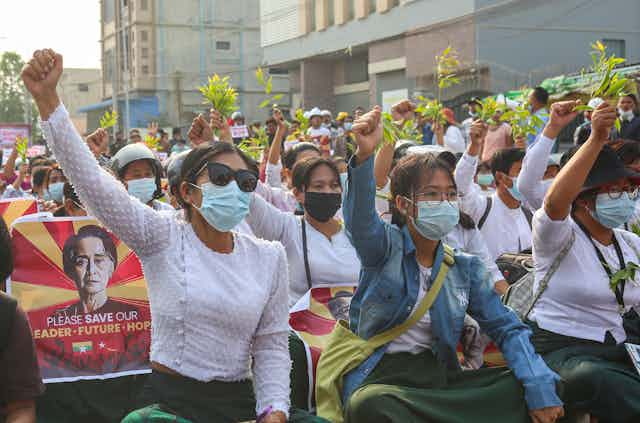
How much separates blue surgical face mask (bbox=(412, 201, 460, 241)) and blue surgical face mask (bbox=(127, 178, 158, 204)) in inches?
93.8

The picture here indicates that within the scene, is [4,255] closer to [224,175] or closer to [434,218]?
[224,175]

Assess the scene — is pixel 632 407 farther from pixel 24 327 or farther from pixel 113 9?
pixel 113 9

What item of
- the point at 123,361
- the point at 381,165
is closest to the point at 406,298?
the point at 123,361

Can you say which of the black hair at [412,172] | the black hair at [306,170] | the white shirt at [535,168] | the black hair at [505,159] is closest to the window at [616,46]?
the black hair at [505,159]

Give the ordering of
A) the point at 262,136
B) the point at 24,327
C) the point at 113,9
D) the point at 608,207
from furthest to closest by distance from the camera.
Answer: the point at 113,9 < the point at 262,136 < the point at 608,207 < the point at 24,327

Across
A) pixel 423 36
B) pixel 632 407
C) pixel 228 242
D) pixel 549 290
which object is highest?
pixel 423 36

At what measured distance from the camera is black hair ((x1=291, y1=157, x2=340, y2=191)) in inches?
232

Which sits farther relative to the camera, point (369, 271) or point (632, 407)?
point (632, 407)

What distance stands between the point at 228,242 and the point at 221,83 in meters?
3.64

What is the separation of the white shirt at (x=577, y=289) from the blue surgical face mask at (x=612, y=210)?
0.44 feet

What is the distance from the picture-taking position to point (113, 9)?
2571 inches

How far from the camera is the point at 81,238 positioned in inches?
210

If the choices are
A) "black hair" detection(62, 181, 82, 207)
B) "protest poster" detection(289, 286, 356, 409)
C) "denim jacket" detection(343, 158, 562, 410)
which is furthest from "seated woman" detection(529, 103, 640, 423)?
"black hair" detection(62, 181, 82, 207)

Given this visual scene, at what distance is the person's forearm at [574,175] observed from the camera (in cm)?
431
